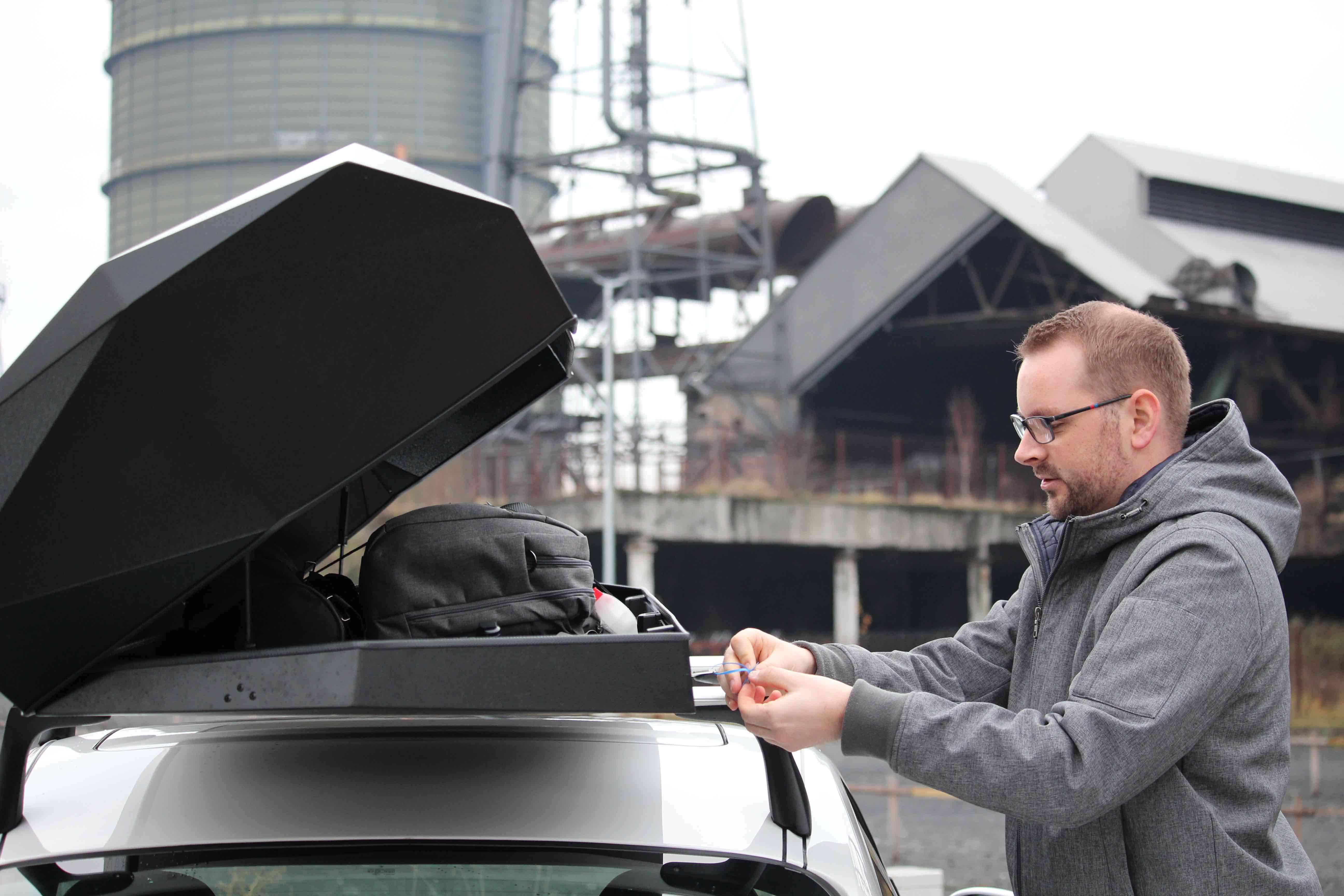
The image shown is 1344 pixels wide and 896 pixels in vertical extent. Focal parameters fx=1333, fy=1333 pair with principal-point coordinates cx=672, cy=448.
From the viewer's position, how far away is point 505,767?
210cm

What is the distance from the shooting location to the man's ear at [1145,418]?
2104mm

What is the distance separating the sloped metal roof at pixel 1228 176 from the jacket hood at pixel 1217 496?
33.8 metres

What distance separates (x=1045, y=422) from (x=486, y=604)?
93 cm

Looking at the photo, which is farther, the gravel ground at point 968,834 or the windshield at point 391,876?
the gravel ground at point 968,834

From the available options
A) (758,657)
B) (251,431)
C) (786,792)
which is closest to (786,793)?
(786,792)

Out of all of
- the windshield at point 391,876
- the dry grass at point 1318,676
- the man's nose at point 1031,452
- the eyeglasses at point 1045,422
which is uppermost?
the eyeglasses at point 1045,422

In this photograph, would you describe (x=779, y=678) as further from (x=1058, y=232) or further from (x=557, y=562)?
(x=1058, y=232)

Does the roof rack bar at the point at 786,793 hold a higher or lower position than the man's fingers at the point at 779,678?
lower

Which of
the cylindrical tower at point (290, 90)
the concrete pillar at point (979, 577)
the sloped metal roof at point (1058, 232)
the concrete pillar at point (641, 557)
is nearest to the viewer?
the sloped metal roof at point (1058, 232)

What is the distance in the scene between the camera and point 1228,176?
36.0 meters

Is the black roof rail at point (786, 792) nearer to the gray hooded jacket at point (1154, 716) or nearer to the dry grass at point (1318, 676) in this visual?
the gray hooded jacket at point (1154, 716)

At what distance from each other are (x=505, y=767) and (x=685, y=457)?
89.9ft

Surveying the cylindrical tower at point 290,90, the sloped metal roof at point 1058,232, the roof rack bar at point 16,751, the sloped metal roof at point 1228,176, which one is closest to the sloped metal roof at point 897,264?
the sloped metal roof at point 1058,232

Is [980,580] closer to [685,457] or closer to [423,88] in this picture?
[685,457]
